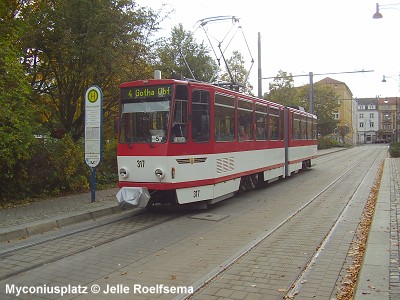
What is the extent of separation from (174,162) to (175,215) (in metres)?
1.53

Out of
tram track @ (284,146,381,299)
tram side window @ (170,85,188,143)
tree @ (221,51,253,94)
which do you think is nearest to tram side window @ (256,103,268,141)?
tram side window @ (170,85,188,143)

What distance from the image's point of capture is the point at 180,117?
9.29 meters

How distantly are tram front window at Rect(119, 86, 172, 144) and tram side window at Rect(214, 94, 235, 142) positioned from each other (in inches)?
62.5

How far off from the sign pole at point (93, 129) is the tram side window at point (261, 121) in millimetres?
5376

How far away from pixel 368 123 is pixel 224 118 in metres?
135

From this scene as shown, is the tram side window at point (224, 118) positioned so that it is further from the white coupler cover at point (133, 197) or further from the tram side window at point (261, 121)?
the white coupler cover at point (133, 197)

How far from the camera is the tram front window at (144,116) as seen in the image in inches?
363

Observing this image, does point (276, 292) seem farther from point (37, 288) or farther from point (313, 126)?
point (313, 126)

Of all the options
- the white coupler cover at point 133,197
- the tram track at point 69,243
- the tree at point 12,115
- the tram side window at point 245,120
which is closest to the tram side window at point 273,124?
the tram side window at point 245,120

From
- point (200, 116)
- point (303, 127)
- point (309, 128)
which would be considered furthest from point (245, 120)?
point (309, 128)

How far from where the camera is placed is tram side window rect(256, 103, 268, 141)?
13500 mm

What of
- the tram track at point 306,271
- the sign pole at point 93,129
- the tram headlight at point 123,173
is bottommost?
the tram track at point 306,271

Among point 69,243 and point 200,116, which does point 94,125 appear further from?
point 69,243

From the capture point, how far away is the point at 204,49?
34625 mm
